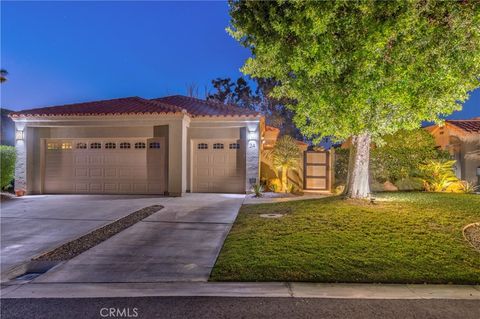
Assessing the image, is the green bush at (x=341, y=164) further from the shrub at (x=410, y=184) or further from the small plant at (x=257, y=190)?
the small plant at (x=257, y=190)

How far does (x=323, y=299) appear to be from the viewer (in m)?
3.63

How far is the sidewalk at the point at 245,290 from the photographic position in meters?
3.76

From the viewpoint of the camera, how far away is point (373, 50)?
6.82m

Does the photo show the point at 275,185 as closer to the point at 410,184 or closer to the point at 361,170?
the point at 361,170

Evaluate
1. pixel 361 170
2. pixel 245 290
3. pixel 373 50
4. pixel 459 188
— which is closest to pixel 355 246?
pixel 245 290

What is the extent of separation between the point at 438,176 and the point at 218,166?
927 centimetres

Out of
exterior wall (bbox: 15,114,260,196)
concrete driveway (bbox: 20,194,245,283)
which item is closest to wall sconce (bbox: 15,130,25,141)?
exterior wall (bbox: 15,114,260,196)

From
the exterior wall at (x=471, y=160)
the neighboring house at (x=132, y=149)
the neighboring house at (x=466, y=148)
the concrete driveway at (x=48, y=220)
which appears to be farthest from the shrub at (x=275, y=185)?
the exterior wall at (x=471, y=160)

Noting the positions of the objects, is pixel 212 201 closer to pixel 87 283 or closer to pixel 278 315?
pixel 87 283

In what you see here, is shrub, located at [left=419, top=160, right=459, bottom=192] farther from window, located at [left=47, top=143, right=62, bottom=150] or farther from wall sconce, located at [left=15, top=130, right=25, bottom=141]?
wall sconce, located at [left=15, top=130, right=25, bottom=141]

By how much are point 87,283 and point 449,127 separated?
17516 mm

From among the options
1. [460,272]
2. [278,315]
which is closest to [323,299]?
[278,315]

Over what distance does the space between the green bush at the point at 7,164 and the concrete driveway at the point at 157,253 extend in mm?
8397

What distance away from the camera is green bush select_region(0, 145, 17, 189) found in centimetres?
1265
